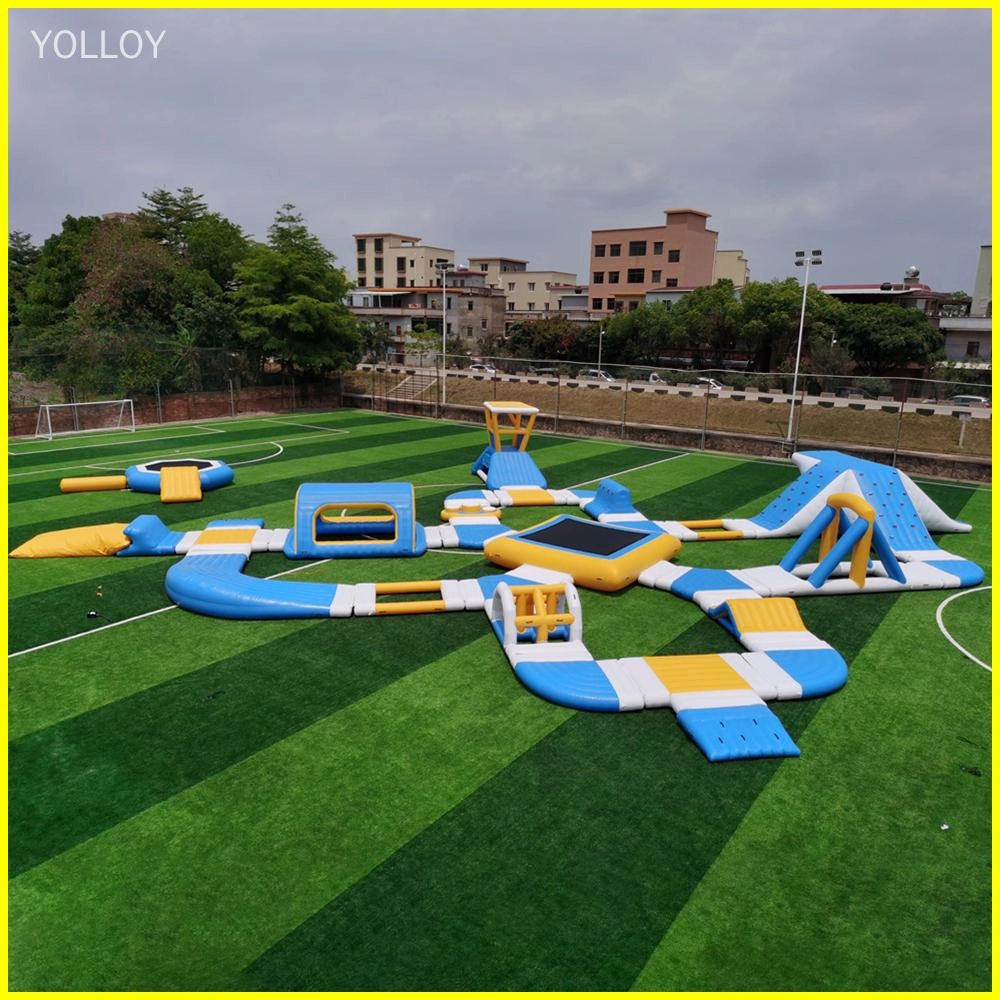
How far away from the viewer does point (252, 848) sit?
6070 mm

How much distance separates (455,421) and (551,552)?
20485 millimetres

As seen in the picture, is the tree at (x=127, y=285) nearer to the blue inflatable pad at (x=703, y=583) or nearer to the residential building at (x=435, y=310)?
the blue inflatable pad at (x=703, y=583)

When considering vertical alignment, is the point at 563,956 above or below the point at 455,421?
below

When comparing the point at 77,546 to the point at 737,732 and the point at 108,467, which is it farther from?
the point at 737,732

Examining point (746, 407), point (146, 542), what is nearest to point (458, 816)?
point (146, 542)

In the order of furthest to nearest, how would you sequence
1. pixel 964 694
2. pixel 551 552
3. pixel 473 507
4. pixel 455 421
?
pixel 455 421, pixel 473 507, pixel 551 552, pixel 964 694

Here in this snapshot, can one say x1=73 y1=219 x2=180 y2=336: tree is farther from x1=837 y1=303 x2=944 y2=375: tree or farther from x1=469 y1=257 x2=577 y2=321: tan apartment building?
x1=469 y1=257 x2=577 y2=321: tan apartment building

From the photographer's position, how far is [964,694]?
8828 millimetres

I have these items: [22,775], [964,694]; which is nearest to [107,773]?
[22,775]

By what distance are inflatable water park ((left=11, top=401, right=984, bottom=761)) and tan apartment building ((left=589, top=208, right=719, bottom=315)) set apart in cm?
6700

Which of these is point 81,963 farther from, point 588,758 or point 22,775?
point 588,758

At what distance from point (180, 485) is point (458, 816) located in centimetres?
1349

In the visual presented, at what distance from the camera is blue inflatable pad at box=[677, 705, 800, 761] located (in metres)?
7.44

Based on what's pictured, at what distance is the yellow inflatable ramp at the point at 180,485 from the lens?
17.2m
